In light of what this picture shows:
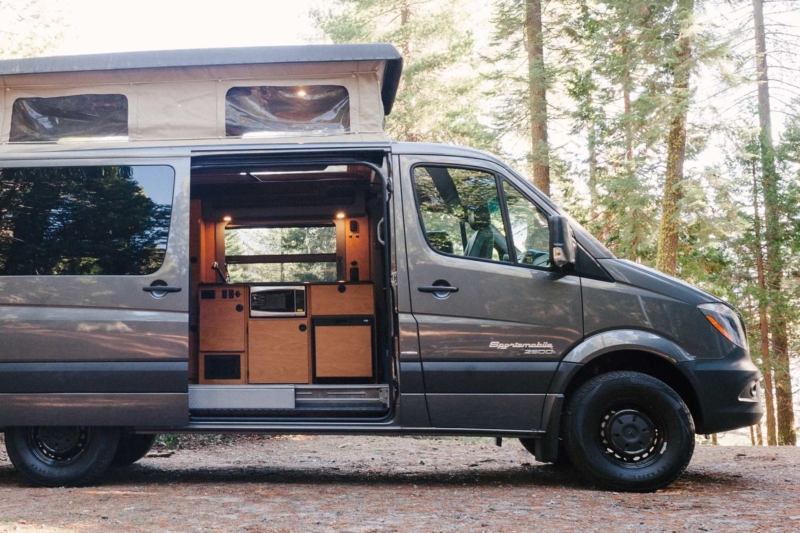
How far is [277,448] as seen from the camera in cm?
969

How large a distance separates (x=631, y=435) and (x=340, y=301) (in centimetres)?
284

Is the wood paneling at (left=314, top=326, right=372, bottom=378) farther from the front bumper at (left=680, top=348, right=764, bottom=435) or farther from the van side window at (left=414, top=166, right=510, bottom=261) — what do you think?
the front bumper at (left=680, top=348, right=764, bottom=435)

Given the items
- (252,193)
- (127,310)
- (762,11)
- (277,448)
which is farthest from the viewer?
(762,11)

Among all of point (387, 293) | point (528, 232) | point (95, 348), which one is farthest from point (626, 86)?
point (95, 348)

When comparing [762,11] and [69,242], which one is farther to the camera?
[762,11]

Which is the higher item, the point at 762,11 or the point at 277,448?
the point at 762,11

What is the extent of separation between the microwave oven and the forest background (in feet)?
31.5

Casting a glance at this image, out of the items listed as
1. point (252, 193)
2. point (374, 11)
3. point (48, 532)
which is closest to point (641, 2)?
point (374, 11)

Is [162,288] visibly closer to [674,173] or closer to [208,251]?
[208,251]

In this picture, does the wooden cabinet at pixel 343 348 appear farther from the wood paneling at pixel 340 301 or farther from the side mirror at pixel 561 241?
the side mirror at pixel 561 241

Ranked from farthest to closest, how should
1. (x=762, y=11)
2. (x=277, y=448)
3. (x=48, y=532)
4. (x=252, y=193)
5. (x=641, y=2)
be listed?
1. (x=762, y=11)
2. (x=641, y=2)
3. (x=277, y=448)
4. (x=252, y=193)
5. (x=48, y=532)

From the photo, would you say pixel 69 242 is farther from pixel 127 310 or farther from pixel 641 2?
pixel 641 2

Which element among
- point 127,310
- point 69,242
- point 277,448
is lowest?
point 277,448

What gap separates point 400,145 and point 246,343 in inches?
94.1
